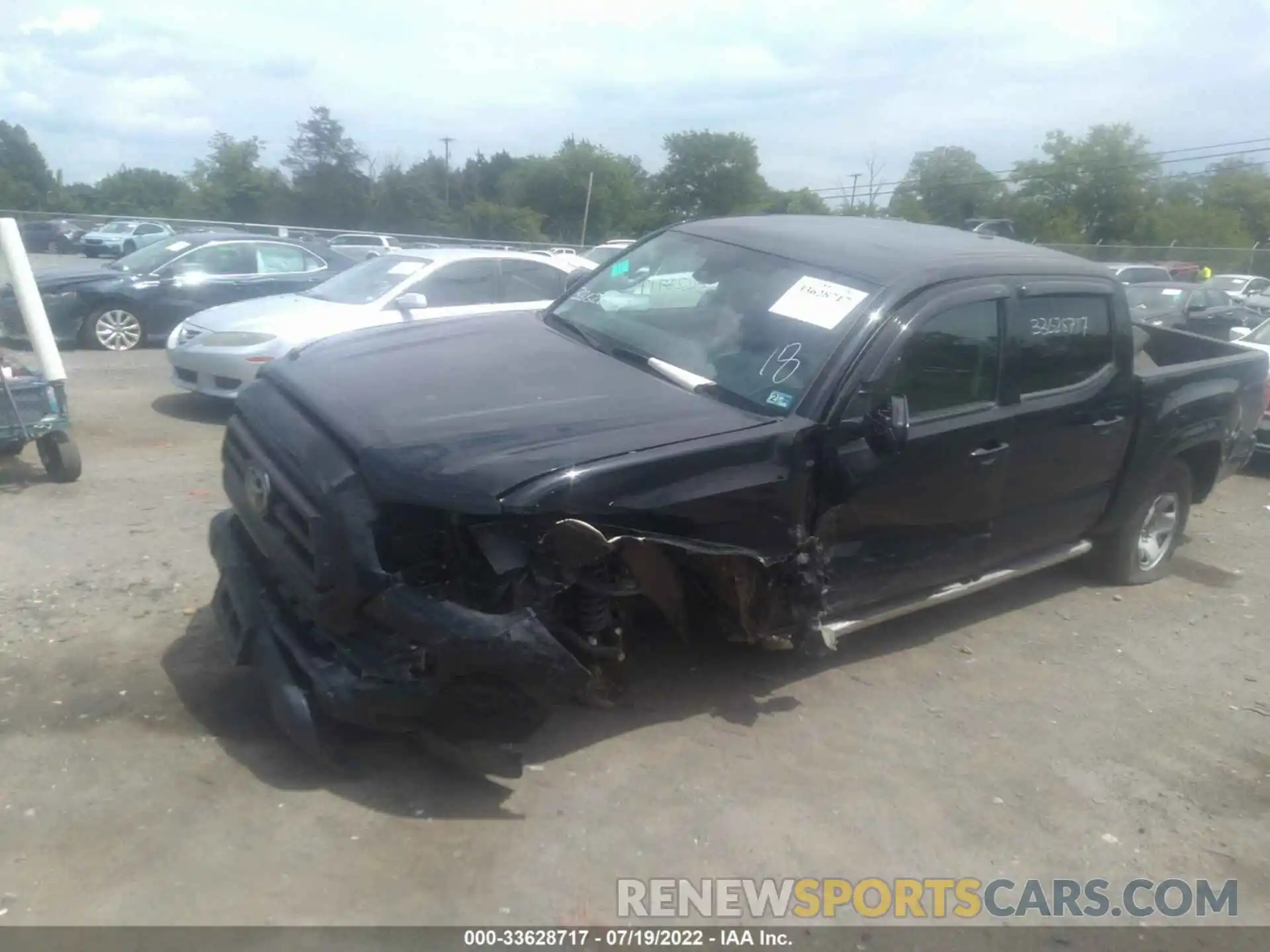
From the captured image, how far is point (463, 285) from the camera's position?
9570 millimetres

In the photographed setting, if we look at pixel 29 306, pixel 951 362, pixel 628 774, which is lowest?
pixel 628 774

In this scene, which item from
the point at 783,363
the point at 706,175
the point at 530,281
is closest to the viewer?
the point at 783,363

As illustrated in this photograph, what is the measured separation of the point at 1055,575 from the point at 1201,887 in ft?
10.0

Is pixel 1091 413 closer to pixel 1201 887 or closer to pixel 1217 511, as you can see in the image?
pixel 1201 887

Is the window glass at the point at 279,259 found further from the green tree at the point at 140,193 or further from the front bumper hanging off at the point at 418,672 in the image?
the green tree at the point at 140,193

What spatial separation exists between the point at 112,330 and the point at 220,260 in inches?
61.5

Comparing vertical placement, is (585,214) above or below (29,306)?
below

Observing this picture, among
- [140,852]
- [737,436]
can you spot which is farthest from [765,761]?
[140,852]

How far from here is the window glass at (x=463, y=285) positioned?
9.45m

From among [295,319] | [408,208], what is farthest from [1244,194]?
[295,319]

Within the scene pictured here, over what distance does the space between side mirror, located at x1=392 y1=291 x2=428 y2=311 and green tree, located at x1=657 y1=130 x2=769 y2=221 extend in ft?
126

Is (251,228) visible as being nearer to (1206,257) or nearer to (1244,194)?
(1206,257)

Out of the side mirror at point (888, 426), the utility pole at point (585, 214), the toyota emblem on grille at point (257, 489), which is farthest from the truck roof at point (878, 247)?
the utility pole at point (585, 214)

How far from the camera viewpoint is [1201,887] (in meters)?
3.59
